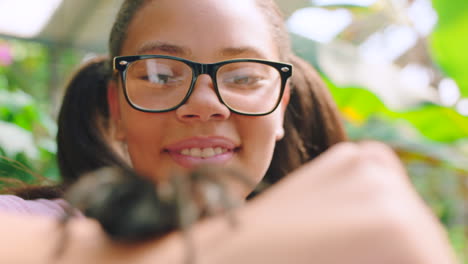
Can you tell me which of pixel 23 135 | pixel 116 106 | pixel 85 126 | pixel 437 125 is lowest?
pixel 437 125

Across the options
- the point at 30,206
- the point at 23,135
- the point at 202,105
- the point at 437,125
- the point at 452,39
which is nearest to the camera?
the point at 202,105

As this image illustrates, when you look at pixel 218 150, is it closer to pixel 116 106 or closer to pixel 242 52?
pixel 242 52

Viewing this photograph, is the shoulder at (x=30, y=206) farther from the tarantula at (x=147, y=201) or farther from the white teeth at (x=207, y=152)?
the tarantula at (x=147, y=201)

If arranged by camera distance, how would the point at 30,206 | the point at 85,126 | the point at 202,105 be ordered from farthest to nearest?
the point at 85,126 → the point at 30,206 → the point at 202,105

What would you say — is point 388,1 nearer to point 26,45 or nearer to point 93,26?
point 93,26

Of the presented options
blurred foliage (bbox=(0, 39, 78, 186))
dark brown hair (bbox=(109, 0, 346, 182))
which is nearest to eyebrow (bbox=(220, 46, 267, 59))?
dark brown hair (bbox=(109, 0, 346, 182))

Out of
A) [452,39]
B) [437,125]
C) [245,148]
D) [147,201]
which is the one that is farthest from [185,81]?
[437,125]

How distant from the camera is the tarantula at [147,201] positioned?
343 mm

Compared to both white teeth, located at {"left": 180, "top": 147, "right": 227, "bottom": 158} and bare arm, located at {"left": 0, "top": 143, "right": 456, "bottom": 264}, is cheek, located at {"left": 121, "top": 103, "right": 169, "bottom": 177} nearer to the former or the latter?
white teeth, located at {"left": 180, "top": 147, "right": 227, "bottom": 158}

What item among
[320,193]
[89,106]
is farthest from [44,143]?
[320,193]

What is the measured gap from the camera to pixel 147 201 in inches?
14.4

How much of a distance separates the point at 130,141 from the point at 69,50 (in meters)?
2.89

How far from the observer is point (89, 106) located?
4.14 ft

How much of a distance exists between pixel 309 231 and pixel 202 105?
1.63 ft
